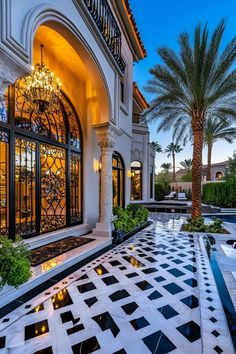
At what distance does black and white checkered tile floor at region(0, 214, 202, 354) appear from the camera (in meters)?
2.26

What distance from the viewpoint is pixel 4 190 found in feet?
15.0

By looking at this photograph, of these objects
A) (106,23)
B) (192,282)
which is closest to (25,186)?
(192,282)

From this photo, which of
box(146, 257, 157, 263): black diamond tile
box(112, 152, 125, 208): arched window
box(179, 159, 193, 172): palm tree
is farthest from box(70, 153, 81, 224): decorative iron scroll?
box(179, 159, 193, 172): palm tree

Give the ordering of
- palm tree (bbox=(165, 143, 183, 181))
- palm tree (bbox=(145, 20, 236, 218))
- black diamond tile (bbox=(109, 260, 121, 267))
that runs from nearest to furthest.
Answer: black diamond tile (bbox=(109, 260, 121, 267))
palm tree (bbox=(145, 20, 236, 218))
palm tree (bbox=(165, 143, 183, 181))

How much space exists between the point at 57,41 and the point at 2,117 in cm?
257

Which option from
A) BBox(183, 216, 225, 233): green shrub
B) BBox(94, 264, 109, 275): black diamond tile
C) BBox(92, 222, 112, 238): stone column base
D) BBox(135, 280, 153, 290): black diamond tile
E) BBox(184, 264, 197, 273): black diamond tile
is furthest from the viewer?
BBox(183, 216, 225, 233): green shrub

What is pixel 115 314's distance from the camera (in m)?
2.81

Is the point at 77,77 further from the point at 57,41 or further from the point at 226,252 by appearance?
the point at 226,252

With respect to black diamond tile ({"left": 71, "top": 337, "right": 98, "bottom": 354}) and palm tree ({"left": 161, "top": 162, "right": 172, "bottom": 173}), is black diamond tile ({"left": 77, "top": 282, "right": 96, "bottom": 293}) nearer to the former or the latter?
black diamond tile ({"left": 71, "top": 337, "right": 98, "bottom": 354})

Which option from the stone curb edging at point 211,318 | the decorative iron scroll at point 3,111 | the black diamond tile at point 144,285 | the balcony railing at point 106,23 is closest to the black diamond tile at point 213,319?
the stone curb edging at point 211,318

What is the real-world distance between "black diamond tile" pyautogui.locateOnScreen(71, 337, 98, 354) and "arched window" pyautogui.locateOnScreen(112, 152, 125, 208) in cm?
673

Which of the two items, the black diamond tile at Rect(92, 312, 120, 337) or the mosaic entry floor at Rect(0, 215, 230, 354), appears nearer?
the mosaic entry floor at Rect(0, 215, 230, 354)

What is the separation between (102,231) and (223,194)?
44.0ft

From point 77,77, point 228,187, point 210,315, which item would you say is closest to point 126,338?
point 210,315
